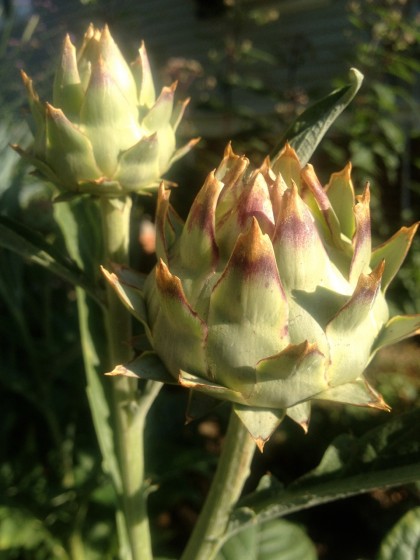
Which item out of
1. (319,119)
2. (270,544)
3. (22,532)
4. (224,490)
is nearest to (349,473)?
(224,490)

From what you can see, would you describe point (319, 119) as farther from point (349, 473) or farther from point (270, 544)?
point (270, 544)

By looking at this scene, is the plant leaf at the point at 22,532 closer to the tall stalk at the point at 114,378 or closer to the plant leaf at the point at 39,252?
the tall stalk at the point at 114,378

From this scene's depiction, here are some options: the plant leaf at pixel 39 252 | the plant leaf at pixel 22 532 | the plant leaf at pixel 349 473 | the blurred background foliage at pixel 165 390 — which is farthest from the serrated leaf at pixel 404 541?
the plant leaf at pixel 22 532

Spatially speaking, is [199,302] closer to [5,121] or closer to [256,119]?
[5,121]

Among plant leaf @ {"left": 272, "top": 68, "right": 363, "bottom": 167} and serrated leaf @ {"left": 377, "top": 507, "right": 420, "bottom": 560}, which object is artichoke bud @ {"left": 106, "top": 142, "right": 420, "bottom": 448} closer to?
plant leaf @ {"left": 272, "top": 68, "right": 363, "bottom": 167}

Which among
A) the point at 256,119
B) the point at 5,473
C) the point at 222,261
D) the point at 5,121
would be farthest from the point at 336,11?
the point at 222,261
